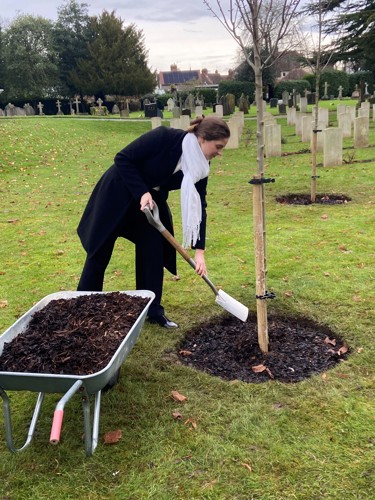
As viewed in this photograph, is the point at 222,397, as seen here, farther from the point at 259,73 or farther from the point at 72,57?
the point at 72,57

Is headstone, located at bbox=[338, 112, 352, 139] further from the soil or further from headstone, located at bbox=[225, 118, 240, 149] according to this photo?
the soil

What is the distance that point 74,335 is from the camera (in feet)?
9.26

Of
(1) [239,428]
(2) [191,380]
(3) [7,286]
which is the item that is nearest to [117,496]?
(1) [239,428]

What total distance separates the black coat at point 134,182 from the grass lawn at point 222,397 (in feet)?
3.27

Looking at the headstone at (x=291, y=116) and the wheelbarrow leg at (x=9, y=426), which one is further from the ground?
the headstone at (x=291, y=116)

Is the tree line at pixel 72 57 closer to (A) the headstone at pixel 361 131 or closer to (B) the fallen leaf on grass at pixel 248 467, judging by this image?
(A) the headstone at pixel 361 131

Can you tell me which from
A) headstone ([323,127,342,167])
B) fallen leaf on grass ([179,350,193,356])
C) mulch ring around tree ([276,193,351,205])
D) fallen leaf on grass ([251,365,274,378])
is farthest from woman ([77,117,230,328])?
headstone ([323,127,342,167])

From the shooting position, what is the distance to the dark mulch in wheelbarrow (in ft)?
8.40

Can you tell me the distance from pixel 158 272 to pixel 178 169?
960 millimetres

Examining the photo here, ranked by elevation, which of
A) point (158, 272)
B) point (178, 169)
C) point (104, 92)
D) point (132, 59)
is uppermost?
point (132, 59)

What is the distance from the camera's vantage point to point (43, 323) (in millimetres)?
2945

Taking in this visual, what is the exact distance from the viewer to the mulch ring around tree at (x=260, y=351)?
3.46 metres

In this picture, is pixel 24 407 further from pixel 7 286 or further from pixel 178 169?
pixel 7 286

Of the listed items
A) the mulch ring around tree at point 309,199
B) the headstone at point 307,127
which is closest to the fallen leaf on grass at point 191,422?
the mulch ring around tree at point 309,199
